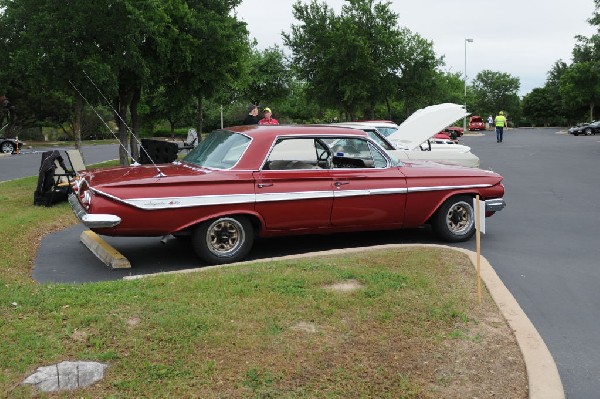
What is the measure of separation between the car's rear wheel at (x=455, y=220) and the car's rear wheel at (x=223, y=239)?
2547 millimetres

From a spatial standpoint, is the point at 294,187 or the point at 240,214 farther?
the point at 294,187

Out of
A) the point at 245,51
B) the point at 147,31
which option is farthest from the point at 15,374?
the point at 245,51

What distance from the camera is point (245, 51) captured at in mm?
20094

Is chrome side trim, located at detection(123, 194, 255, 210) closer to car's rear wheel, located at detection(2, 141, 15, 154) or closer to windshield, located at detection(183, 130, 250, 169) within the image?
windshield, located at detection(183, 130, 250, 169)

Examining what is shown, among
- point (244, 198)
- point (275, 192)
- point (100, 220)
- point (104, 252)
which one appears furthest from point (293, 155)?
point (104, 252)

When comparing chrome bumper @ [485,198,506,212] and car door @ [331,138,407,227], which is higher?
car door @ [331,138,407,227]

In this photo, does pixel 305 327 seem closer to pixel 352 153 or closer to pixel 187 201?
pixel 187 201

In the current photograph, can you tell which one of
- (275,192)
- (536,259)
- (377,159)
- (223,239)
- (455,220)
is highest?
(377,159)

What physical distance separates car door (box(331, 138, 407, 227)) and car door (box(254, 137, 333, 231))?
0.15m

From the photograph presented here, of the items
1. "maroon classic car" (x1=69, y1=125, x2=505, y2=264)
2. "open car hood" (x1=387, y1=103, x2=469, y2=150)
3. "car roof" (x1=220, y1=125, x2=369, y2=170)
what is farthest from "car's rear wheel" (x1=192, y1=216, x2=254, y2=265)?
"open car hood" (x1=387, y1=103, x2=469, y2=150)

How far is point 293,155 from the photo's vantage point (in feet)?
24.8

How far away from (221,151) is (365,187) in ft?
5.82

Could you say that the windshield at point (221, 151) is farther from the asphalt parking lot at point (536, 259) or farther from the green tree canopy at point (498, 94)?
the green tree canopy at point (498, 94)

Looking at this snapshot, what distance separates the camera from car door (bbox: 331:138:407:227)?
755 centimetres
